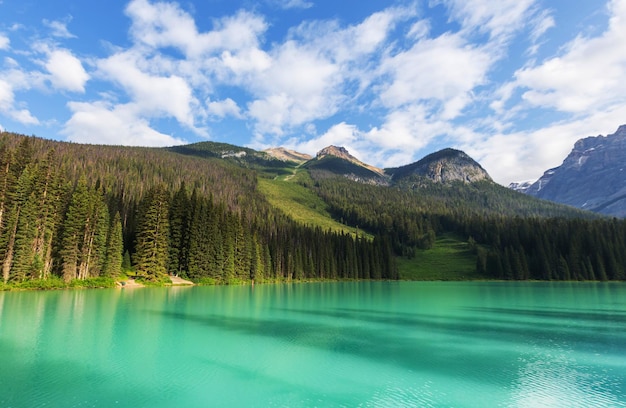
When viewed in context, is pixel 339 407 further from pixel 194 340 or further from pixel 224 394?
pixel 194 340

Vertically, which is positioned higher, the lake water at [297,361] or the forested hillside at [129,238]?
the forested hillside at [129,238]

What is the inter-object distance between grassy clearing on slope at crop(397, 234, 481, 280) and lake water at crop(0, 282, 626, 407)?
124 metres

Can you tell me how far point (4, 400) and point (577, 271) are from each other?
167529 millimetres

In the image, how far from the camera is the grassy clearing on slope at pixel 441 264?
507 feet

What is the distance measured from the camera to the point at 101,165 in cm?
18338

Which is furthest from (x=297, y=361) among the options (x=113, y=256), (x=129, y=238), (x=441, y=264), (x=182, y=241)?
(x=441, y=264)

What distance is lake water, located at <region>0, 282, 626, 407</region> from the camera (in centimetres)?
1459

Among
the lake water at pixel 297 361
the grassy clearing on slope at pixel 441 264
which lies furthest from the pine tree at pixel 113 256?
the grassy clearing on slope at pixel 441 264

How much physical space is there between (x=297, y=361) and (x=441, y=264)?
526 ft

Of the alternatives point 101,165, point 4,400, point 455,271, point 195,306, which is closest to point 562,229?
point 455,271

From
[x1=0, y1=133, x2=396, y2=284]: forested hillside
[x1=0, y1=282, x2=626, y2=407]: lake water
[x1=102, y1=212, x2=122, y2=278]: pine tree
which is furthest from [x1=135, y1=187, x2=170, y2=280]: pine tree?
[x1=0, y1=282, x2=626, y2=407]: lake water

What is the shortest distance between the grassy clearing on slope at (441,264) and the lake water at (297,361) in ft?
406

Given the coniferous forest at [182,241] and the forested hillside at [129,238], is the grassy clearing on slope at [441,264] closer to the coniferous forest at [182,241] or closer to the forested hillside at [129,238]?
the coniferous forest at [182,241]

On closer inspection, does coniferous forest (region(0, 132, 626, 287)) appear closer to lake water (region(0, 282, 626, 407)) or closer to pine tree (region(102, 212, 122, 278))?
pine tree (region(102, 212, 122, 278))
